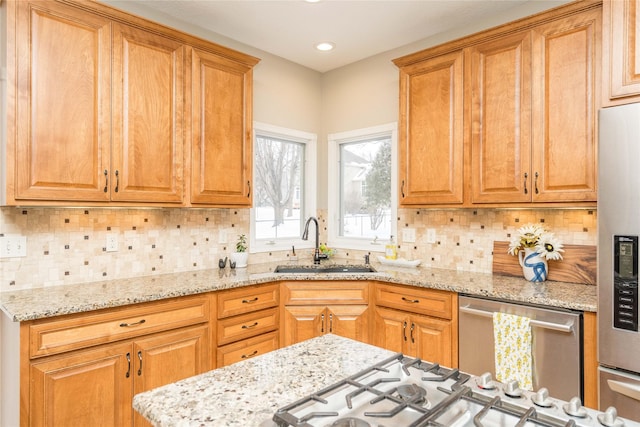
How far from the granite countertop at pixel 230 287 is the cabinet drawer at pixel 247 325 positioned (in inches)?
8.8


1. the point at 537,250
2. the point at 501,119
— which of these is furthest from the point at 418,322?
the point at 501,119

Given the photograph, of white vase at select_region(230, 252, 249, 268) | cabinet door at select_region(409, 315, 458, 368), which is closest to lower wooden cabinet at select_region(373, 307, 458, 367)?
cabinet door at select_region(409, 315, 458, 368)

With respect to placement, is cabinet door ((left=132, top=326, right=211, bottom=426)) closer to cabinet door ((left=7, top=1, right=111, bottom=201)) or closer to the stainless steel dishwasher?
cabinet door ((left=7, top=1, right=111, bottom=201))

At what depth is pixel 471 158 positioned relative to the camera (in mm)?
2664

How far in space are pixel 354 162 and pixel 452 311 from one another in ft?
6.18

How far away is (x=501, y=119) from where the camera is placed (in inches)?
99.5

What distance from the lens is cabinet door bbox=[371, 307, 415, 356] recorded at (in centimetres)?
272

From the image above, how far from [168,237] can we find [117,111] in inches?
38.0

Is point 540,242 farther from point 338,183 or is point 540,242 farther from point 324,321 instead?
point 338,183

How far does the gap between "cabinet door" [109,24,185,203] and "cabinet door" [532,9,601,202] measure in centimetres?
223

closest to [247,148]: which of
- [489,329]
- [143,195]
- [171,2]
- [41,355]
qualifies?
[143,195]

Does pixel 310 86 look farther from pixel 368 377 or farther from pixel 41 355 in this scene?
pixel 368 377

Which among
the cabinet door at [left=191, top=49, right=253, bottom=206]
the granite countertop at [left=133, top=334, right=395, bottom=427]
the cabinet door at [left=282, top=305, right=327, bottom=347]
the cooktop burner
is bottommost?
the cabinet door at [left=282, top=305, right=327, bottom=347]

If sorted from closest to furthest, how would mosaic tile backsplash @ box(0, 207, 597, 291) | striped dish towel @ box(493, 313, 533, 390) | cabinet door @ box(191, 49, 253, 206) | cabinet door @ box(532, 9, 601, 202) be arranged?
1. striped dish towel @ box(493, 313, 533, 390)
2. cabinet door @ box(532, 9, 601, 202)
3. mosaic tile backsplash @ box(0, 207, 597, 291)
4. cabinet door @ box(191, 49, 253, 206)
